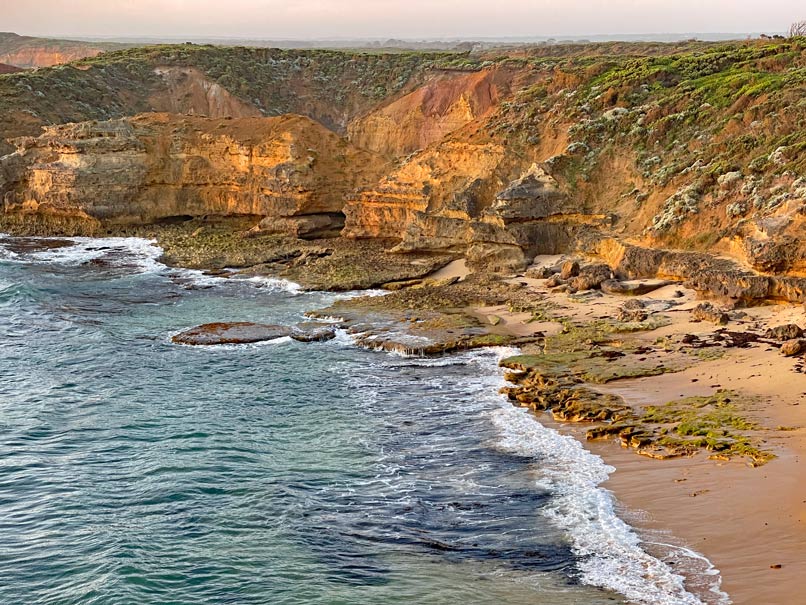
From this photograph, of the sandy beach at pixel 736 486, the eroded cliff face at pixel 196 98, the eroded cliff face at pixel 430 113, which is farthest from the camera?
the eroded cliff face at pixel 196 98

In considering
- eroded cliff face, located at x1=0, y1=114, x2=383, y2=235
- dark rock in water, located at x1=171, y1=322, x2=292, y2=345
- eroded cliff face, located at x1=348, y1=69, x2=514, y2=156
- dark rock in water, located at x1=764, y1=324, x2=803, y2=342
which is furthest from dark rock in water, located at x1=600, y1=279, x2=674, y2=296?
eroded cliff face, located at x1=348, y1=69, x2=514, y2=156

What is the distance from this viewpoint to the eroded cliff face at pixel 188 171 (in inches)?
1831

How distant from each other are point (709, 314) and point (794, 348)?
4.04 meters

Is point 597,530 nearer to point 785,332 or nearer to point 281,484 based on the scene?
point 281,484

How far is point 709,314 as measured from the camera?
1022 inches

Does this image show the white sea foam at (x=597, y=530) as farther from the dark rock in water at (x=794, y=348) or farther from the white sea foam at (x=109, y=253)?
the white sea foam at (x=109, y=253)

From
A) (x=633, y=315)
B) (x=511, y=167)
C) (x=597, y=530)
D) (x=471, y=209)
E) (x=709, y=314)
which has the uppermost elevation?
(x=511, y=167)

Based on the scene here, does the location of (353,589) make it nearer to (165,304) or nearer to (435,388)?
(435,388)

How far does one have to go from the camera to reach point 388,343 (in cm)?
2828

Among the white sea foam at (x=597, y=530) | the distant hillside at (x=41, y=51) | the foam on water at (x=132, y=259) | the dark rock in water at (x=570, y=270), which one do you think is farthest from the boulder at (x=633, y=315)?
the distant hillside at (x=41, y=51)

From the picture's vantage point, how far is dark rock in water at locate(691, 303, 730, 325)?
1008 inches

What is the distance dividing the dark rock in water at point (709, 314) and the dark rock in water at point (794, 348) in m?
3.32

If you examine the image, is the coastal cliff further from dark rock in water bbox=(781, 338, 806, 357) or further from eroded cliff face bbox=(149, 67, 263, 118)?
eroded cliff face bbox=(149, 67, 263, 118)

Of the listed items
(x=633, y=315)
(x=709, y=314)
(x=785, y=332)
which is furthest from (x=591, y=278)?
(x=785, y=332)
